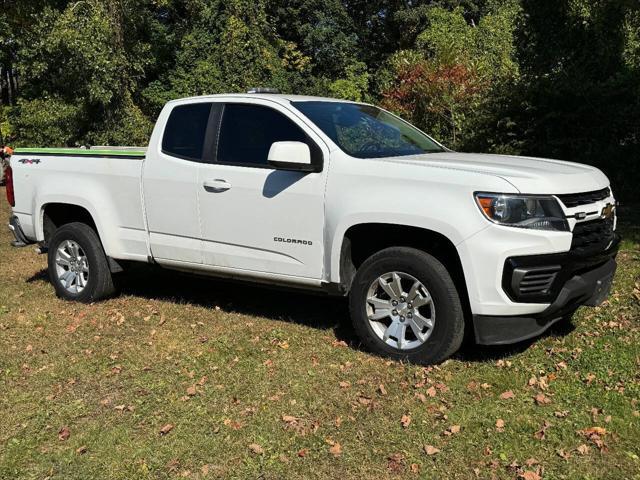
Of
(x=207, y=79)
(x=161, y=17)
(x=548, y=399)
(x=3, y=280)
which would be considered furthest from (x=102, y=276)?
(x=161, y=17)

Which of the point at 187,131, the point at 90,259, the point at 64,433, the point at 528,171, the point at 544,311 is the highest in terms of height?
the point at 187,131

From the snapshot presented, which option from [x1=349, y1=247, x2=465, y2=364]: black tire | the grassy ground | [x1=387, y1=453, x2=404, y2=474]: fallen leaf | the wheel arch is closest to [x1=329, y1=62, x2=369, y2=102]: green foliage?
the grassy ground

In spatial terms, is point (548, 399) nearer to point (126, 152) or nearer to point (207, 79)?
point (126, 152)

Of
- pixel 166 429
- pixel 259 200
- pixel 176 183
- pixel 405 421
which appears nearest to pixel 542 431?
pixel 405 421

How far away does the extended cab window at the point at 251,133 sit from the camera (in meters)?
5.11

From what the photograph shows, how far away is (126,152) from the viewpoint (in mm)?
6008

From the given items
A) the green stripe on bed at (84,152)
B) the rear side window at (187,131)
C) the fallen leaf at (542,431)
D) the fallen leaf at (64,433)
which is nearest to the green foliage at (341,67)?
the rear side window at (187,131)

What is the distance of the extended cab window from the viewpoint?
5108 mm

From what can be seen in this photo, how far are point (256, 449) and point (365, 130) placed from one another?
273 cm

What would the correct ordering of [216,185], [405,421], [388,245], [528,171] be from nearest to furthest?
[405,421], [528,171], [388,245], [216,185]

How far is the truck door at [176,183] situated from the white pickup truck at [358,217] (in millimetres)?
13

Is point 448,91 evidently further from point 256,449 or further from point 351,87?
point 351,87

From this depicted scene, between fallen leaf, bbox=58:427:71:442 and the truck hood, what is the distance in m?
2.68

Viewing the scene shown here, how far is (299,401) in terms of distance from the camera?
4.18m
